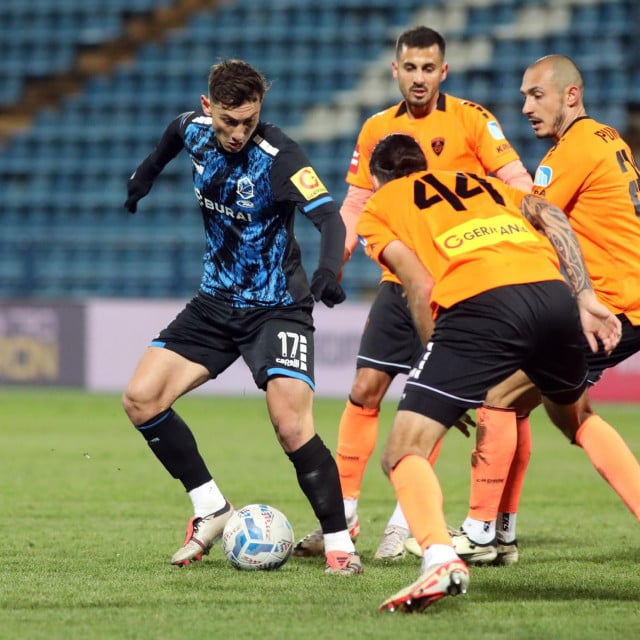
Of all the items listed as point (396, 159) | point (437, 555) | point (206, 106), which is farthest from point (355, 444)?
point (437, 555)

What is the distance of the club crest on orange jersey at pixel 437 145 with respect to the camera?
6.25m


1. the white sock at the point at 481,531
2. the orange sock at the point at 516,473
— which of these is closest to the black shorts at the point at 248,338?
the white sock at the point at 481,531

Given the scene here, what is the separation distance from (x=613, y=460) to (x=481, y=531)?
976 mm

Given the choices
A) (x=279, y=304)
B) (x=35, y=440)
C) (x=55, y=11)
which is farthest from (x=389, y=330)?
(x=55, y=11)

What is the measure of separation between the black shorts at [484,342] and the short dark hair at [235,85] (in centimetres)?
137

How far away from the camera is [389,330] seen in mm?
6055

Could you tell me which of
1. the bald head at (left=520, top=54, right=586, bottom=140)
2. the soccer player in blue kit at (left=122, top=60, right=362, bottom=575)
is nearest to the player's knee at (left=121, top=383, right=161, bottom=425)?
the soccer player in blue kit at (left=122, top=60, right=362, bottom=575)

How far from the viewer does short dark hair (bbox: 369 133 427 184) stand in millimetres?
4648

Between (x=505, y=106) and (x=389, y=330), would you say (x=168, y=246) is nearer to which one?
(x=505, y=106)

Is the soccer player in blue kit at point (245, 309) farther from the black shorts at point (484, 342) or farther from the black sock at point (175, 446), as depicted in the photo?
the black shorts at point (484, 342)

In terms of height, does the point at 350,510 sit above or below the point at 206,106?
below

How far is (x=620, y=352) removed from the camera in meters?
5.37

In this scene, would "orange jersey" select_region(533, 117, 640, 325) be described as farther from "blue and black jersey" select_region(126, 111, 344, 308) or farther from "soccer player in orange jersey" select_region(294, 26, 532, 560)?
"blue and black jersey" select_region(126, 111, 344, 308)

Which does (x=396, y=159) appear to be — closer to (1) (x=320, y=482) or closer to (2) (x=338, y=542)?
(1) (x=320, y=482)
